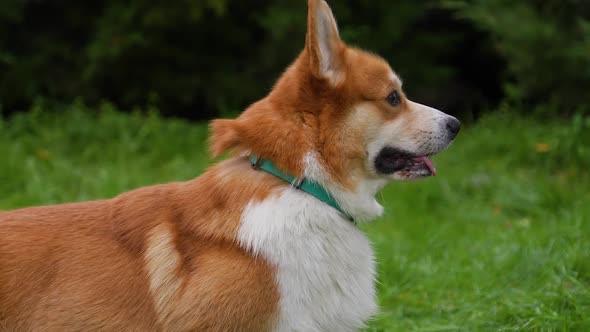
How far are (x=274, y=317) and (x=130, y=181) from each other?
13.9 feet

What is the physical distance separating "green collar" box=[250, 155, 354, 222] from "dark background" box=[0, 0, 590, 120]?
226 inches

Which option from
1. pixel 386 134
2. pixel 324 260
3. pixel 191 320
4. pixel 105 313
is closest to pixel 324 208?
pixel 324 260

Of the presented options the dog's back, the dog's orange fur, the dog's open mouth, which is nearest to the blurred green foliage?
the dog's open mouth

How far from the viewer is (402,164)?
10.9 feet

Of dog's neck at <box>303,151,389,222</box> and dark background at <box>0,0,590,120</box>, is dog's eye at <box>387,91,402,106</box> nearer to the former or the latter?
dog's neck at <box>303,151,389,222</box>

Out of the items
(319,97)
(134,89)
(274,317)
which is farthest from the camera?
Result: (134,89)

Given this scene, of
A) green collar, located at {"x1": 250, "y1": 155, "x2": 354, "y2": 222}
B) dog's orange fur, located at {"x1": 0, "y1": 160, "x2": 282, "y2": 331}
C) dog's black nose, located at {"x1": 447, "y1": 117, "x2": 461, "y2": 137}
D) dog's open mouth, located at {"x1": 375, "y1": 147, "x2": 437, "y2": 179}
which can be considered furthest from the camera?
dog's black nose, located at {"x1": 447, "y1": 117, "x2": 461, "y2": 137}

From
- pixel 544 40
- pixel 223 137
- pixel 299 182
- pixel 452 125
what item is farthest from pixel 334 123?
pixel 544 40

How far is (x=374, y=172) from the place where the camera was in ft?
10.7

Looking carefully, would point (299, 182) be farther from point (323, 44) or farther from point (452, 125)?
point (452, 125)

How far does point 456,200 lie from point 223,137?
3.86 metres

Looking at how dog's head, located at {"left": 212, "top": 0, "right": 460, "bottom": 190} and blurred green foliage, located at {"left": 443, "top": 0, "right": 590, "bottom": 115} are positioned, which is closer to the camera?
dog's head, located at {"left": 212, "top": 0, "right": 460, "bottom": 190}

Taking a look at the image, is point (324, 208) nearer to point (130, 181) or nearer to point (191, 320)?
point (191, 320)

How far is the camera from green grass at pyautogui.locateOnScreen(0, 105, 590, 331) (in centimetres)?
425
